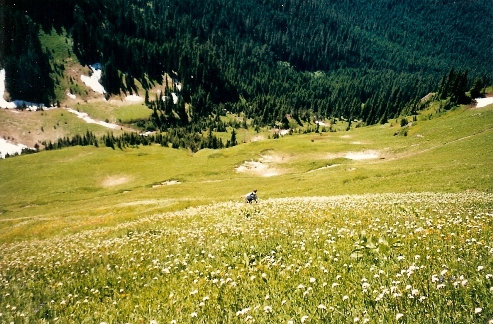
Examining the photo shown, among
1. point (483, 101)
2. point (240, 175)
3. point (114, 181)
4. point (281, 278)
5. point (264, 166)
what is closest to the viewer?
point (281, 278)

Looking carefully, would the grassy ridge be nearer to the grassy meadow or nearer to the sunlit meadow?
the grassy meadow

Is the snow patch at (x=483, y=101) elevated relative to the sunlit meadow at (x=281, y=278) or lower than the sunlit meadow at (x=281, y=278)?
elevated

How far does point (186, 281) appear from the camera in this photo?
918 cm

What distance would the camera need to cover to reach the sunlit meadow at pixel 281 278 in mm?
5715

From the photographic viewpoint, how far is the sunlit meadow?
571 cm

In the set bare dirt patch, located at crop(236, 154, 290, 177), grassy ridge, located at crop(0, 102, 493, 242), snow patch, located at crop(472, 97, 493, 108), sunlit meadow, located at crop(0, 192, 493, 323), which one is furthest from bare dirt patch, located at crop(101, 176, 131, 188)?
snow patch, located at crop(472, 97, 493, 108)

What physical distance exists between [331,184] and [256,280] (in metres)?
46.9

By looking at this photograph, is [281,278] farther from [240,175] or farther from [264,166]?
[264,166]

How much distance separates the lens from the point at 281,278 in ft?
26.9

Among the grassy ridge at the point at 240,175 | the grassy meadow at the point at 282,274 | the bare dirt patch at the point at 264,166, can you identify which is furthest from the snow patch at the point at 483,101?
the grassy meadow at the point at 282,274

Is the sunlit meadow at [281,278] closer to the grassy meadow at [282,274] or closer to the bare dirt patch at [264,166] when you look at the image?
the grassy meadow at [282,274]

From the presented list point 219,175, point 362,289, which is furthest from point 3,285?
point 219,175

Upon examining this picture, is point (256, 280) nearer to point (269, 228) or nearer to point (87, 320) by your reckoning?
point (87, 320)

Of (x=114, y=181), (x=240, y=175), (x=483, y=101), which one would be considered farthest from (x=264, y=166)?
(x=483, y=101)
